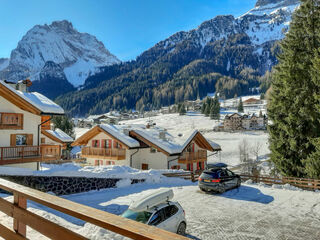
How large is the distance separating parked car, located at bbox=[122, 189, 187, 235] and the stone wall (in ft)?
28.2

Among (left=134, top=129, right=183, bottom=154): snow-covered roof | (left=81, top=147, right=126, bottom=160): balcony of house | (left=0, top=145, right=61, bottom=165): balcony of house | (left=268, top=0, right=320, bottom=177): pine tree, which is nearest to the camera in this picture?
(left=0, top=145, right=61, bottom=165): balcony of house

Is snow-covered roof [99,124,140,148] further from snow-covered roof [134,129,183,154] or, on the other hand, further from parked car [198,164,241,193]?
parked car [198,164,241,193]

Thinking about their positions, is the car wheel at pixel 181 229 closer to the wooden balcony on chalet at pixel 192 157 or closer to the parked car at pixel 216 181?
the parked car at pixel 216 181

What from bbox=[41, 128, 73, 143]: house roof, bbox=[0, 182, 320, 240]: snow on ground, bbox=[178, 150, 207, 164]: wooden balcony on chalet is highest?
bbox=[41, 128, 73, 143]: house roof

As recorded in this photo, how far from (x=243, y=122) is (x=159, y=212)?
363 ft

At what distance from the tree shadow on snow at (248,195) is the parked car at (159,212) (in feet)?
25.6

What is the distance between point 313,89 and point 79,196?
20.7m

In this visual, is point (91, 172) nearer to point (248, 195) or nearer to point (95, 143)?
point (248, 195)

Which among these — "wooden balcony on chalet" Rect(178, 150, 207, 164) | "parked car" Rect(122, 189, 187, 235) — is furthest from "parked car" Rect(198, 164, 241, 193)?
"wooden balcony on chalet" Rect(178, 150, 207, 164)

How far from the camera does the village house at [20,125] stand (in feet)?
66.4

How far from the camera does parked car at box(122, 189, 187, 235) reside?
8.67m

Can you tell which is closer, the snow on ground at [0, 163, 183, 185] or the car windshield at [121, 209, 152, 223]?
the car windshield at [121, 209, 152, 223]

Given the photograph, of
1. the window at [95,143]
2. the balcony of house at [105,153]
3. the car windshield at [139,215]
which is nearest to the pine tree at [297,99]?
the balcony of house at [105,153]

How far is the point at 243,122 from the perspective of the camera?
113 meters
